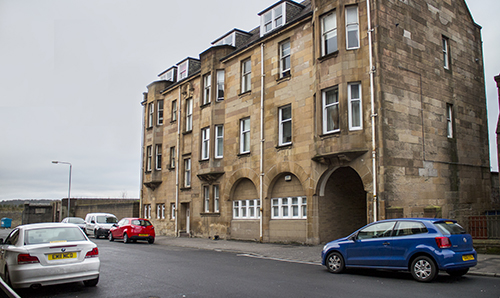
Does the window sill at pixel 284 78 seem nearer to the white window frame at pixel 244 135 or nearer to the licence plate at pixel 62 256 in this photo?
the white window frame at pixel 244 135

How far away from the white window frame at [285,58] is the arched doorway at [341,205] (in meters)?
6.05

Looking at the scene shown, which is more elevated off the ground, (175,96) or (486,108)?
(175,96)

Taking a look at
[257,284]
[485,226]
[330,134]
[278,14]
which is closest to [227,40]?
[278,14]

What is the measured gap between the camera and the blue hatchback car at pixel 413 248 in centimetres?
983

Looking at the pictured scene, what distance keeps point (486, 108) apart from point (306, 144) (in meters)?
10.9

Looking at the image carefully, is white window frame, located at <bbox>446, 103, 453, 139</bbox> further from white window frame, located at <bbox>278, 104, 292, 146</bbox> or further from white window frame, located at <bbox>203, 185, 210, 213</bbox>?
white window frame, located at <bbox>203, 185, 210, 213</bbox>

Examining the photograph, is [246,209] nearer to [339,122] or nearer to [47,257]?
[339,122]

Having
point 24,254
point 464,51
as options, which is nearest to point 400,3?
point 464,51

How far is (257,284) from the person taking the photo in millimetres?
9758

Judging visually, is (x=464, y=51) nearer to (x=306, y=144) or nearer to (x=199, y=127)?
(x=306, y=144)

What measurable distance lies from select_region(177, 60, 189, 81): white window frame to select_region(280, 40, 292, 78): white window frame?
1191 cm

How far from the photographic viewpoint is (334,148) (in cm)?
1797

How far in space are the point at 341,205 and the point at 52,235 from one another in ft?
46.2

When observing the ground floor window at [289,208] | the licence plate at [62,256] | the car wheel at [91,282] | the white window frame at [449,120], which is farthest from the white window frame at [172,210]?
the licence plate at [62,256]
